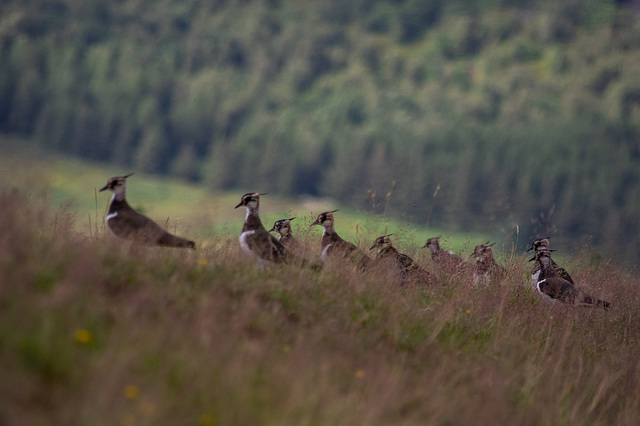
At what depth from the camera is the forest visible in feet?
315

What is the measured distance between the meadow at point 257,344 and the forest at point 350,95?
52.0 m

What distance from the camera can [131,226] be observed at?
861 cm

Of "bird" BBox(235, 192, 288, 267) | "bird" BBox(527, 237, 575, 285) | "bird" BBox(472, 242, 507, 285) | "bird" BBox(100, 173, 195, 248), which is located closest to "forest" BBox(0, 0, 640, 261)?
"bird" BBox(527, 237, 575, 285)

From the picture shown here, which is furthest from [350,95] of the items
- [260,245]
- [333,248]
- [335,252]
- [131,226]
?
[131,226]

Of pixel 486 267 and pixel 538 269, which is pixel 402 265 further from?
pixel 538 269

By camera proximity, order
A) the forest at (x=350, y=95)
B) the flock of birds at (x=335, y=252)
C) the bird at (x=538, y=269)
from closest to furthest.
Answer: the flock of birds at (x=335, y=252)
the bird at (x=538, y=269)
the forest at (x=350, y=95)

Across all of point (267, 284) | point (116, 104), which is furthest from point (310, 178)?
point (267, 284)

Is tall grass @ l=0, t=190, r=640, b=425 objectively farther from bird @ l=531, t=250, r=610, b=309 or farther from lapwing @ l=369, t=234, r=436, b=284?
bird @ l=531, t=250, r=610, b=309

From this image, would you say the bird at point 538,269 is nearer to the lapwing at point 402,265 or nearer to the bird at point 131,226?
the lapwing at point 402,265

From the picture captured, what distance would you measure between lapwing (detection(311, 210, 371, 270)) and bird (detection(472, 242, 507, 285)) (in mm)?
2076

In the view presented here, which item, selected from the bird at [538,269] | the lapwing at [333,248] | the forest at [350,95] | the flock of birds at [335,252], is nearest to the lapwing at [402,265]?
the flock of birds at [335,252]

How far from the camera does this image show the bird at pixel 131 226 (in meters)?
8.31

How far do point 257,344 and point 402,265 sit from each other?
4.66 m

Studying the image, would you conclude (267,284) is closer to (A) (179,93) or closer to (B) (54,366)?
(B) (54,366)
